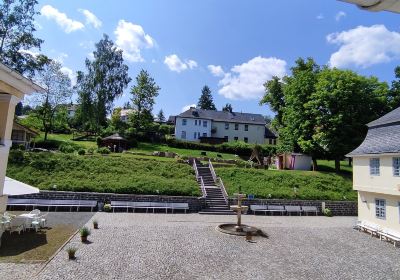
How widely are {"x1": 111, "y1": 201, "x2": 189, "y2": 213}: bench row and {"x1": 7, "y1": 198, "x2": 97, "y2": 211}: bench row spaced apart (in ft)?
5.71

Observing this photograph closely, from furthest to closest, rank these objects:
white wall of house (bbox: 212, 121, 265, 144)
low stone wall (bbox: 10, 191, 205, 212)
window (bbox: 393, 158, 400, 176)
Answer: white wall of house (bbox: 212, 121, 265, 144)
low stone wall (bbox: 10, 191, 205, 212)
window (bbox: 393, 158, 400, 176)

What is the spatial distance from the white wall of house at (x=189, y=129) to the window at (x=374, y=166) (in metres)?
46.7

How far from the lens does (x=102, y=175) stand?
29359mm

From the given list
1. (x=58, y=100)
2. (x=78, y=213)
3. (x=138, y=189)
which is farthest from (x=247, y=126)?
(x=78, y=213)

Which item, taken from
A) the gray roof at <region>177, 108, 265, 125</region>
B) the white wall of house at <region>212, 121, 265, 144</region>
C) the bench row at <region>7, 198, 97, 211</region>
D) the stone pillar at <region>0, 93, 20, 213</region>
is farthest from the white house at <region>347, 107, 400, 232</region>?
the gray roof at <region>177, 108, 265, 125</region>

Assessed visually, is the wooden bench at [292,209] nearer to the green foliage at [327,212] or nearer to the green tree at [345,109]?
the green foliage at [327,212]

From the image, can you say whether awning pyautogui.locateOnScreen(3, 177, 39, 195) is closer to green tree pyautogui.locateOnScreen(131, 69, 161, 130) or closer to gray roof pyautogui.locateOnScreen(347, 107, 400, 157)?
gray roof pyautogui.locateOnScreen(347, 107, 400, 157)

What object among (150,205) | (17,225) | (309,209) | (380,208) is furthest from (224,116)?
(17,225)

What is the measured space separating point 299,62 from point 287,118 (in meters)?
11.2

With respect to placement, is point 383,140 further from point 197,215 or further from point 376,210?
point 197,215

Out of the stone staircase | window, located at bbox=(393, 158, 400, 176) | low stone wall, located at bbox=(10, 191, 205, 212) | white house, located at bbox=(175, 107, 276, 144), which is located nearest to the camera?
window, located at bbox=(393, 158, 400, 176)

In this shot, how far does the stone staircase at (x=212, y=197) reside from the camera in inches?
1044

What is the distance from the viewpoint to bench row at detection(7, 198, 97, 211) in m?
22.9

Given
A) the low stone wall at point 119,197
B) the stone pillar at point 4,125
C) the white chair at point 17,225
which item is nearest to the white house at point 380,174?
the low stone wall at point 119,197
